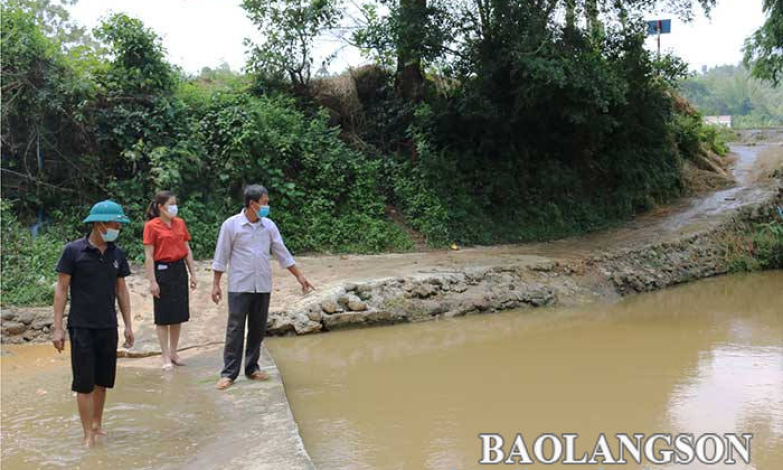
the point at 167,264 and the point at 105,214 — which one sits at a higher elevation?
the point at 105,214

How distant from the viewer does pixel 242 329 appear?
6.30 m

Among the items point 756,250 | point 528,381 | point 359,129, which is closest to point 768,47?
point 756,250

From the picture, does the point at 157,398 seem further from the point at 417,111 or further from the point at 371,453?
the point at 417,111

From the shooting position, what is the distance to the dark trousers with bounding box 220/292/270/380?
6.27 metres

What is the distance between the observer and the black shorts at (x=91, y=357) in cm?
470

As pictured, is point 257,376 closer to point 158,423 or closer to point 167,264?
point 158,423

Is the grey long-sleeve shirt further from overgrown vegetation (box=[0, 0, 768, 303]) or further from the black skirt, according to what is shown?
overgrown vegetation (box=[0, 0, 768, 303])

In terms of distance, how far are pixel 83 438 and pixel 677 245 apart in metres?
13.0

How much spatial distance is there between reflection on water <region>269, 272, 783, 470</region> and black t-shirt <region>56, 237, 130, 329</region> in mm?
1845

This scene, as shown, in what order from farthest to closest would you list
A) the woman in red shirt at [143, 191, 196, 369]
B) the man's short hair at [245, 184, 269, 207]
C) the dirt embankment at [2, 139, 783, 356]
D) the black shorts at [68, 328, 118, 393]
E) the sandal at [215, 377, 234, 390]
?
the dirt embankment at [2, 139, 783, 356] < the woman in red shirt at [143, 191, 196, 369] < the man's short hair at [245, 184, 269, 207] < the sandal at [215, 377, 234, 390] < the black shorts at [68, 328, 118, 393]

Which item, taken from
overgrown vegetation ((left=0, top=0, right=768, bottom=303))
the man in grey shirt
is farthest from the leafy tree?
the man in grey shirt

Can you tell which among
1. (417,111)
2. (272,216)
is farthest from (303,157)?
(417,111)

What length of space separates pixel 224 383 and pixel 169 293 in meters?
1.33

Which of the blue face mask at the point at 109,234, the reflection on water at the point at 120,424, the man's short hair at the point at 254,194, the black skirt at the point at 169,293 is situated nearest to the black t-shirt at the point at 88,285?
the blue face mask at the point at 109,234
